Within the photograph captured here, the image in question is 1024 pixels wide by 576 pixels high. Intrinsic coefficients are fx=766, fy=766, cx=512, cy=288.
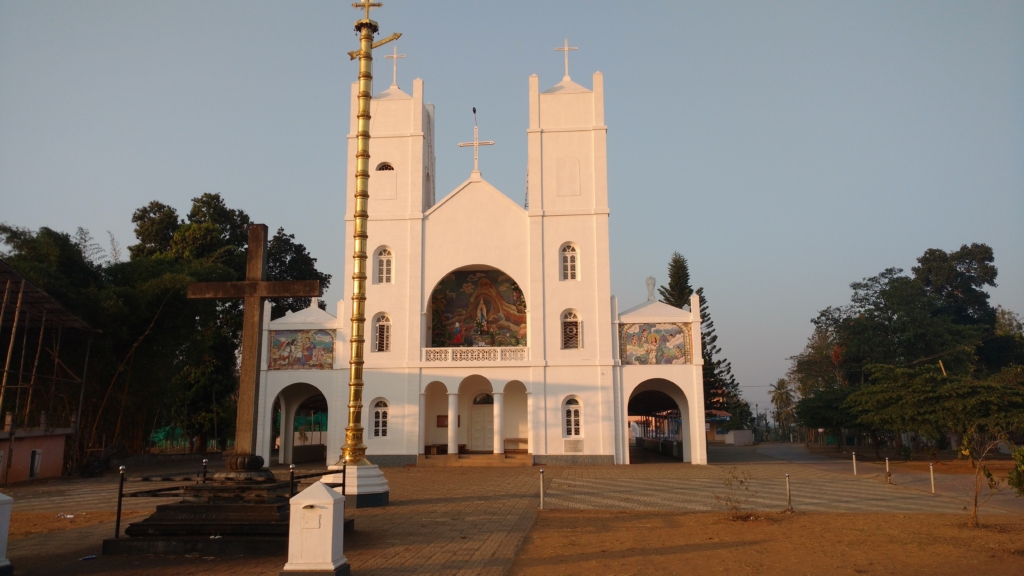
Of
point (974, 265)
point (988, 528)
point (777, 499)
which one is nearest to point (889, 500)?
point (777, 499)

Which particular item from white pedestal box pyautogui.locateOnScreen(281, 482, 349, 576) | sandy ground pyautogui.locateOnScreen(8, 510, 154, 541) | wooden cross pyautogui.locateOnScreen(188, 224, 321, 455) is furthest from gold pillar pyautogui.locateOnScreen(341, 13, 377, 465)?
white pedestal box pyautogui.locateOnScreen(281, 482, 349, 576)

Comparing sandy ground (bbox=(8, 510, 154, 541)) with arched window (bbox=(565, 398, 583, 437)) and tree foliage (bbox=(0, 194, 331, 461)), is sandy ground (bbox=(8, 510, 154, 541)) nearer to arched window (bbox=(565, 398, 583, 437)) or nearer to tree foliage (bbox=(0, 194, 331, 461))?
tree foliage (bbox=(0, 194, 331, 461))

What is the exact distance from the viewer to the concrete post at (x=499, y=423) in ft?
84.5

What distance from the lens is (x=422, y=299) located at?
26.8 m

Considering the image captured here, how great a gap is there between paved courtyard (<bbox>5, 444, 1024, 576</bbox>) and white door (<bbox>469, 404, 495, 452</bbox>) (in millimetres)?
3202

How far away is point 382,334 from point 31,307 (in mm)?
10862

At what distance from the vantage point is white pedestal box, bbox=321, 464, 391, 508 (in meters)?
13.2

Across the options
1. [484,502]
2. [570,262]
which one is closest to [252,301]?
[484,502]

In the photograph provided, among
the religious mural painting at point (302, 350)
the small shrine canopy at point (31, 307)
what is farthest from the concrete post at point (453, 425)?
the small shrine canopy at point (31, 307)

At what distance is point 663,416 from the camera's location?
34.3 metres

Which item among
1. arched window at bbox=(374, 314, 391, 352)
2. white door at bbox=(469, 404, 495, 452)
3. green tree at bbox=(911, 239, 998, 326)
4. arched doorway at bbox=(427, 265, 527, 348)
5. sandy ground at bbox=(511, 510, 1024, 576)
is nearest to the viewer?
sandy ground at bbox=(511, 510, 1024, 576)

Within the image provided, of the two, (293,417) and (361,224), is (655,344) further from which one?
(361,224)

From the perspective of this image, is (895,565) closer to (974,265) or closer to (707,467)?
(707,467)

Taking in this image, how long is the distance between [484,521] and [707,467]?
46.6 feet
